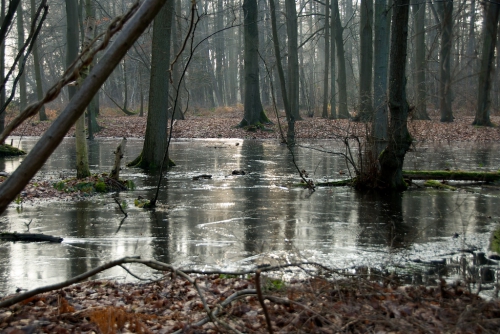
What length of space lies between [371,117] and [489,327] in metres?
8.39

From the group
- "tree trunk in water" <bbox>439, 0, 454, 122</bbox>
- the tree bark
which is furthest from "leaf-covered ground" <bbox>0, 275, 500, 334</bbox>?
"tree trunk in water" <bbox>439, 0, 454, 122</bbox>

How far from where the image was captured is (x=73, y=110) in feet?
7.15

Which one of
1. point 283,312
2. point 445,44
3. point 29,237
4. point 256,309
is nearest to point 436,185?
point 445,44

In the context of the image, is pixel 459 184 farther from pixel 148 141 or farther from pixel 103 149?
pixel 103 149

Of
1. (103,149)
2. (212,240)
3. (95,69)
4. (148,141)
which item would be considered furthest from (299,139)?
(95,69)

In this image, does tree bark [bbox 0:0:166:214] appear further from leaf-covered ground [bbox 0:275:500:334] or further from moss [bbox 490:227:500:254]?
moss [bbox 490:227:500:254]

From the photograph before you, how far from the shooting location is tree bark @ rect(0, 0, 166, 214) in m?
2.18

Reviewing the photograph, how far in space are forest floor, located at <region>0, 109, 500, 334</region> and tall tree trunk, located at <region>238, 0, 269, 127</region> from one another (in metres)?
24.7

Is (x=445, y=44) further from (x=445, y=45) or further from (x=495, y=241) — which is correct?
(x=495, y=241)

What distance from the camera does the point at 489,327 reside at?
3723 millimetres

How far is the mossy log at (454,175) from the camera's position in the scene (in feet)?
43.1

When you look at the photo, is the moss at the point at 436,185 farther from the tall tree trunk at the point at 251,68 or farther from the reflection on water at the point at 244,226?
the tall tree trunk at the point at 251,68

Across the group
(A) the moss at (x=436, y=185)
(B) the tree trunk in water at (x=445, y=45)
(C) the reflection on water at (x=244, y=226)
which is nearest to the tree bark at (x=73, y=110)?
(B) the tree trunk in water at (x=445, y=45)

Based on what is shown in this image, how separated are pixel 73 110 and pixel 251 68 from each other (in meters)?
29.2
